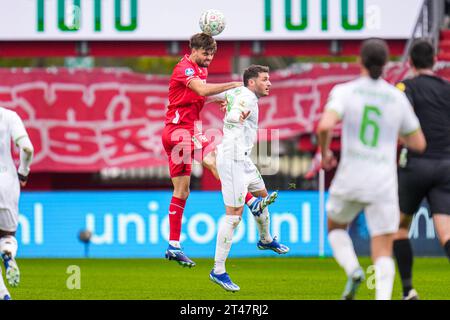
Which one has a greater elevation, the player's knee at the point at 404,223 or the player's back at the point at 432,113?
the player's back at the point at 432,113

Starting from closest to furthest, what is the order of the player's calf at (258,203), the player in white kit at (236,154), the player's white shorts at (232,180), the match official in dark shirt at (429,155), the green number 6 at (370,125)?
the green number 6 at (370,125), the match official in dark shirt at (429,155), the player in white kit at (236,154), the player's white shorts at (232,180), the player's calf at (258,203)

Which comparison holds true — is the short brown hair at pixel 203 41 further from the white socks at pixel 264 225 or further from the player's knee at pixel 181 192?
the white socks at pixel 264 225

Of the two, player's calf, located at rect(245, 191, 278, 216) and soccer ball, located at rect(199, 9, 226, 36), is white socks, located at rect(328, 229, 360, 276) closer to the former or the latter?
player's calf, located at rect(245, 191, 278, 216)

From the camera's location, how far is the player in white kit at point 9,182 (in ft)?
31.9

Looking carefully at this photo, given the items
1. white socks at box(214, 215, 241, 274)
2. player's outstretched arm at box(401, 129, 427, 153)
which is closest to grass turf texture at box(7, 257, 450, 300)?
white socks at box(214, 215, 241, 274)

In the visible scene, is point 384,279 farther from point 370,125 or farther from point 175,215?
point 175,215

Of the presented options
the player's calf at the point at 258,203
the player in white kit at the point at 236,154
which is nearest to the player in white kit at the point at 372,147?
the player in white kit at the point at 236,154

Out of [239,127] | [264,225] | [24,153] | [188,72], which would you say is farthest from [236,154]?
[24,153]

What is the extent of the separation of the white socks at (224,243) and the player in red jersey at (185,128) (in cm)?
72

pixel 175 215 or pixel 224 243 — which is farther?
pixel 175 215

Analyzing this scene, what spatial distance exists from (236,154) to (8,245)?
2626 millimetres

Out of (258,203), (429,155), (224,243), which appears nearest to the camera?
(429,155)

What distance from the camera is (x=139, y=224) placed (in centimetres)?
2006

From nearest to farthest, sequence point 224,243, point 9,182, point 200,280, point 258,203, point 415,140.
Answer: point 415,140, point 9,182, point 224,243, point 258,203, point 200,280
